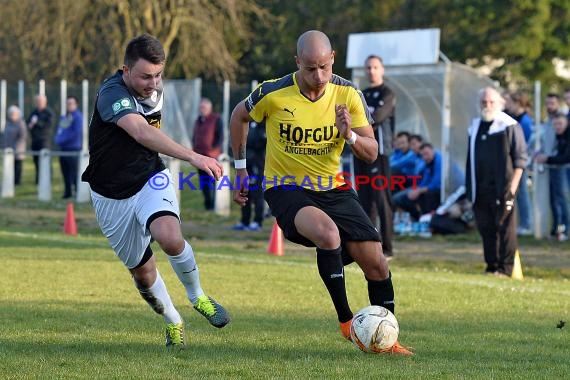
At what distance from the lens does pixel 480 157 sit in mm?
14008

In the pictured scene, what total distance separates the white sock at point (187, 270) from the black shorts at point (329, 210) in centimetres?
71

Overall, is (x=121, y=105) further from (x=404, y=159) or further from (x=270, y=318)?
(x=404, y=159)

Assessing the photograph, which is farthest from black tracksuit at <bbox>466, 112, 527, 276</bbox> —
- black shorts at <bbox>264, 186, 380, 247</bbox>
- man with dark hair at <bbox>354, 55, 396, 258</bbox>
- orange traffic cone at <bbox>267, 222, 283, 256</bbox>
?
black shorts at <bbox>264, 186, 380, 247</bbox>

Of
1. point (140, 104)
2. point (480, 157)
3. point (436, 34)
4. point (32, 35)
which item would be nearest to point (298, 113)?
point (140, 104)

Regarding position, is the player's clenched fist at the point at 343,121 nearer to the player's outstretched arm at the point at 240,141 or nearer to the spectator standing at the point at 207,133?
the player's outstretched arm at the point at 240,141

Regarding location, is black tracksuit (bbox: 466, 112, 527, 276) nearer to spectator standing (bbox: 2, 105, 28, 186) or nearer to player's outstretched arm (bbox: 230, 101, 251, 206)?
player's outstretched arm (bbox: 230, 101, 251, 206)

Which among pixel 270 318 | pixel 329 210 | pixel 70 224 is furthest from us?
pixel 70 224

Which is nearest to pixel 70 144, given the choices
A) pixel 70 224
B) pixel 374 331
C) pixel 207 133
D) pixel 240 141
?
pixel 207 133

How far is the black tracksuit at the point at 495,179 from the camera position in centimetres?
1387

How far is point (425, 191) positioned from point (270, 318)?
10179 millimetres

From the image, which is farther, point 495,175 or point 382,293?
point 495,175

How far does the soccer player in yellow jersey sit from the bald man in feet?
18.7

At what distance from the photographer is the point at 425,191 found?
64.5 ft

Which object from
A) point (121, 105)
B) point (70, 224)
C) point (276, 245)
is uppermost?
point (121, 105)
